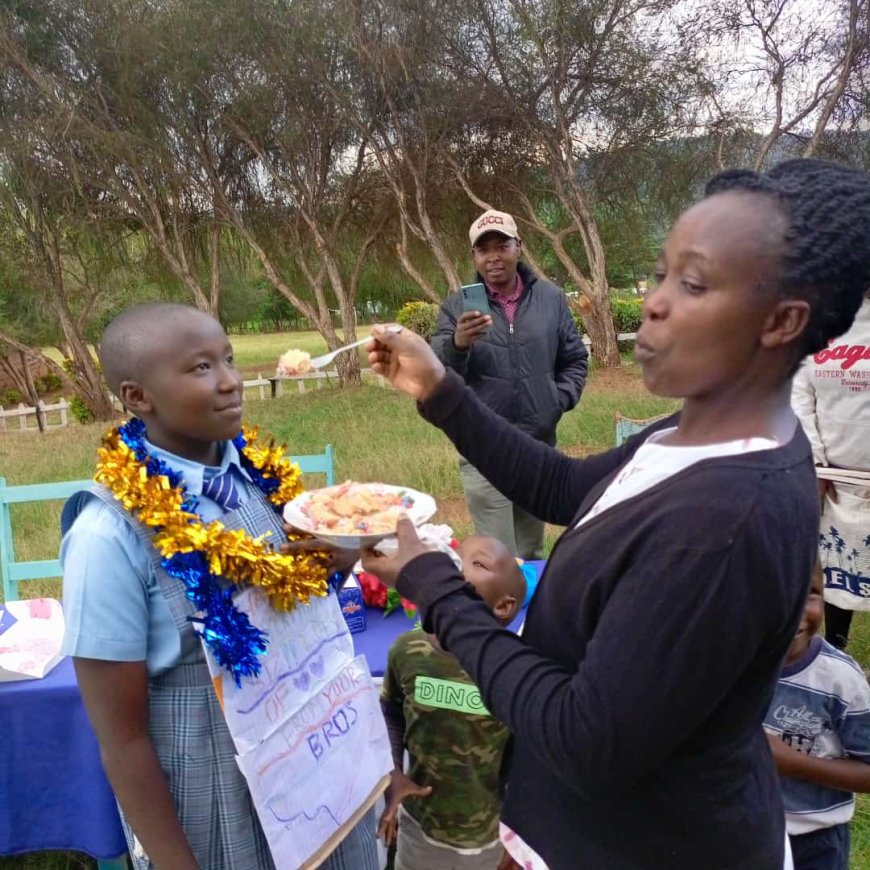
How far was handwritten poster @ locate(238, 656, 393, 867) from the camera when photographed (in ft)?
4.71

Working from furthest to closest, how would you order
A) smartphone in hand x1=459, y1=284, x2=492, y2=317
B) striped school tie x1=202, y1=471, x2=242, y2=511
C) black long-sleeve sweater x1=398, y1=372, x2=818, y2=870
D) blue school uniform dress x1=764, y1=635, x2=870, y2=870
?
smartphone in hand x1=459, y1=284, x2=492, y2=317 → blue school uniform dress x1=764, y1=635, x2=870, y2=870 → striped school tie x1=202, y1=471, x2=242, y2=511 → black long-sleeve sweater x1=398, y1=372, x2=818, y2=870

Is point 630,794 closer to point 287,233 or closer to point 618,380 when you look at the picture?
point 618,380

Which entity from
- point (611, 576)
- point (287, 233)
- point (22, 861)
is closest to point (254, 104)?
point (287, 233)

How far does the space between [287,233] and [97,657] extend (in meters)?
16.5

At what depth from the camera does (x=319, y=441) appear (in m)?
10.4

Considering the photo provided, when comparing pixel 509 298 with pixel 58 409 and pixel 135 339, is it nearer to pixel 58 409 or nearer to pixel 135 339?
pixel 135 339

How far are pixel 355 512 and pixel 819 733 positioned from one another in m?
1.32

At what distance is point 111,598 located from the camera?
1287 millimetres

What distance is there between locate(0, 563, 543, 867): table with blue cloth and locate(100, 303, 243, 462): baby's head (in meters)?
1.21

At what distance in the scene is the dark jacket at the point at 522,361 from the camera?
13.6 ft

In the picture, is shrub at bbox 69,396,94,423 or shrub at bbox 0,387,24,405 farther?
shrub at bbox 0,387,24,405

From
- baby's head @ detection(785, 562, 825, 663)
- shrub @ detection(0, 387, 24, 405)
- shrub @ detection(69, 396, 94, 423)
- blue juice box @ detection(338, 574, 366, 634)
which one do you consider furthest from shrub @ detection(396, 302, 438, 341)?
baby's head @ detection(785, 562, 825, 663)

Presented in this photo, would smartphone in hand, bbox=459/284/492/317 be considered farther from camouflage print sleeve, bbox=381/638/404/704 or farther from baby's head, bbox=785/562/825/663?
baby's head, bbox=785/562/825/663

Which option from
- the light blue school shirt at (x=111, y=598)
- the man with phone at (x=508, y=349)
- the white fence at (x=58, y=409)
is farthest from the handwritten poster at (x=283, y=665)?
the white fence at (x=58, y=409)
